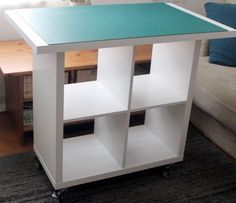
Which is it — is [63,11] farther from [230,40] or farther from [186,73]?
[230,40]

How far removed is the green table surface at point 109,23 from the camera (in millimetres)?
1769

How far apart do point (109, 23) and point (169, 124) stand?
665 mm

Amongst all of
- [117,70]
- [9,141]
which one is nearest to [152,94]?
[117,70]

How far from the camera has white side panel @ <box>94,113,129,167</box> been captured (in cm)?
208

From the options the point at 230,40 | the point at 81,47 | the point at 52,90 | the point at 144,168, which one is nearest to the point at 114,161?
the point at 144,168

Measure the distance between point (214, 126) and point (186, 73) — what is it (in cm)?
61

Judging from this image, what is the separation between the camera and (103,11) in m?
2.12

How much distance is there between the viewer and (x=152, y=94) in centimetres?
218

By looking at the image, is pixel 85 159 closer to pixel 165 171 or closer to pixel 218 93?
pixel 165 171

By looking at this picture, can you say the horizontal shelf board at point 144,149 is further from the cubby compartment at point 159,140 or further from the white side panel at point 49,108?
the white side panel at point 49,108

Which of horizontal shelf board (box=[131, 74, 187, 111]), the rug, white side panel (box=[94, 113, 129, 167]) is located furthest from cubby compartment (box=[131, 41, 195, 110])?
the rug

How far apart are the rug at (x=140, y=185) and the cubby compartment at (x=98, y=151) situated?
12 centimetres

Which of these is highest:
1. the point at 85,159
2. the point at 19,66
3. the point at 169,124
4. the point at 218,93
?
the point at 19,66

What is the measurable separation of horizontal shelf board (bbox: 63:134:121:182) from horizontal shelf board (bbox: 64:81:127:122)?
0.30 m
